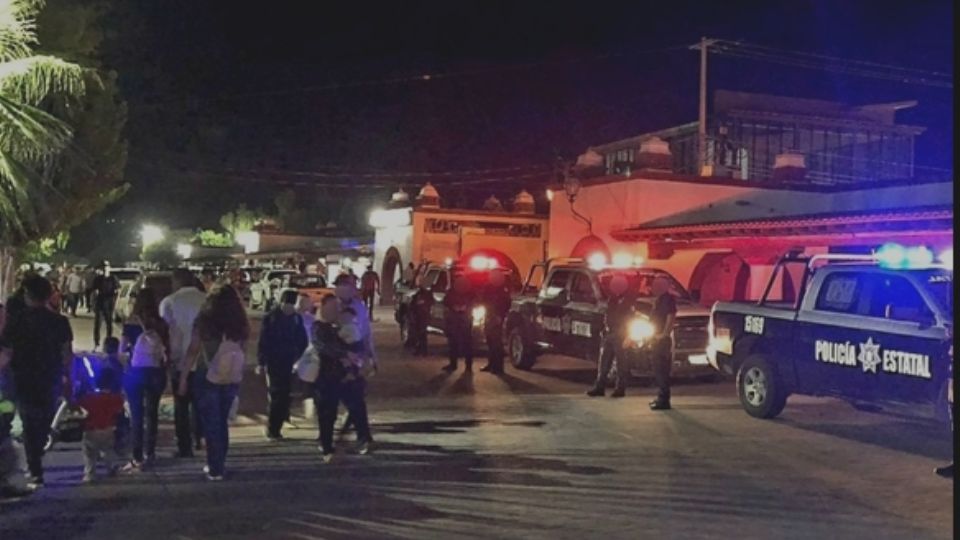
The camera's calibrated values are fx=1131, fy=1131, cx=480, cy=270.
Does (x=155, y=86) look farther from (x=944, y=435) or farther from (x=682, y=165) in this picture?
(x=944, y=435)

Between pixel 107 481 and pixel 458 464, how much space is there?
3.04 meters

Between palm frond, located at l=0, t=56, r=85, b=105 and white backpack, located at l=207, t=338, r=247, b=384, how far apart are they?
408cm

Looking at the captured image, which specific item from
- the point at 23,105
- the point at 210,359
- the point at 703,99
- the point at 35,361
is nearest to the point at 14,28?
the point at 23,105

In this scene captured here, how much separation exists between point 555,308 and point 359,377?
29.1 ft

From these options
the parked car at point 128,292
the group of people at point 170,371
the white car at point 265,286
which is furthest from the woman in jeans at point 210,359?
the white car at point 265,286

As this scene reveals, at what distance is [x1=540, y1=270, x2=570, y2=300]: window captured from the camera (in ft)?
62.2

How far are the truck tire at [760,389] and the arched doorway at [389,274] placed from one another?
26219mm

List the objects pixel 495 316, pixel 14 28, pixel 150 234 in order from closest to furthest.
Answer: pixel 14 28 < pixel 495 316 < pixel 150 234

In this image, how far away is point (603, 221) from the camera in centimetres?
2872

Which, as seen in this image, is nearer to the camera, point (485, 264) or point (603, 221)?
point (485, 264)

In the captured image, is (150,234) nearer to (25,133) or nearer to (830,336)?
(25,133)

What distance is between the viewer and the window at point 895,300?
11.9 metres

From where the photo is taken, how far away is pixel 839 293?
1277cm

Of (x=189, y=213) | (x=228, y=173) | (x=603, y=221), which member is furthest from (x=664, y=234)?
(x=189, y=213)
